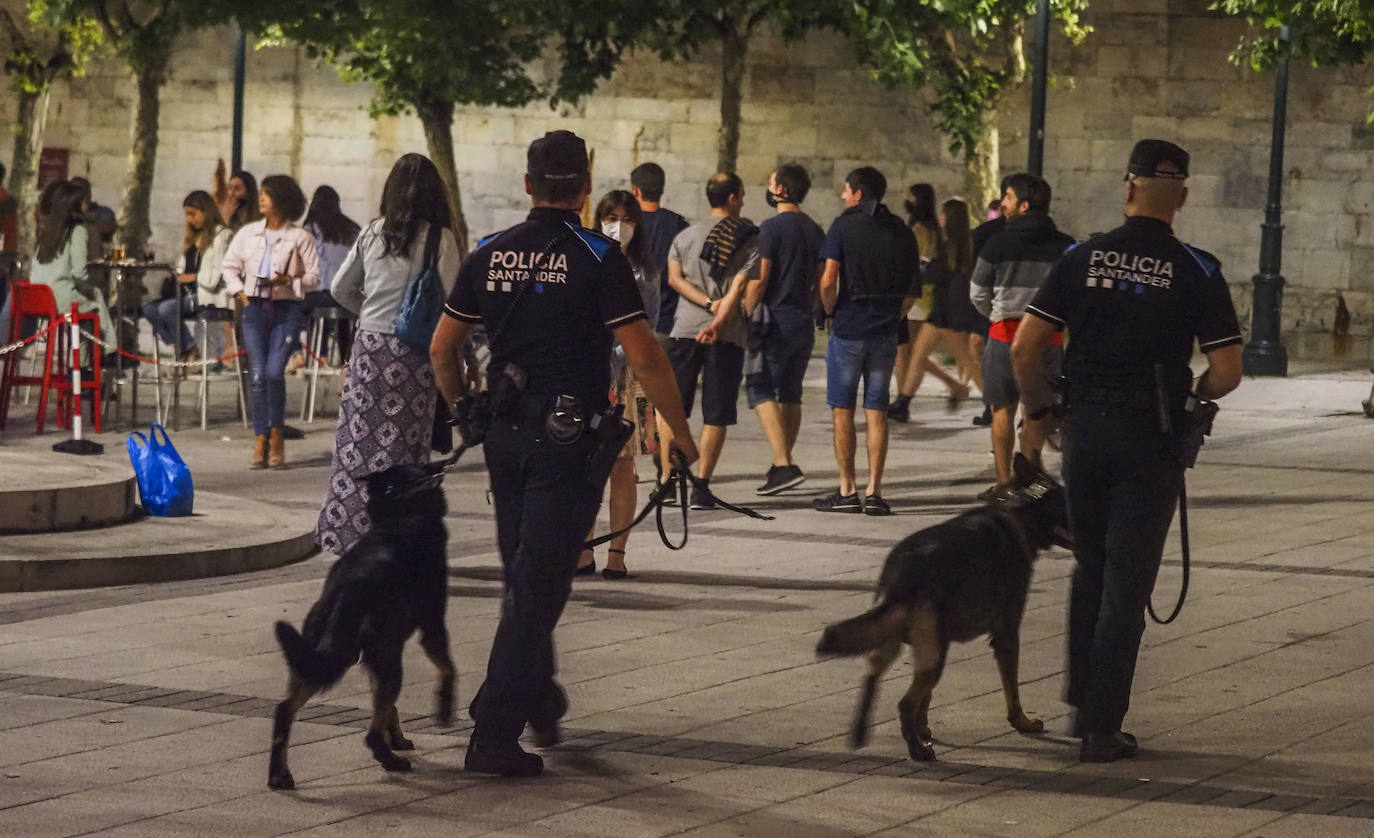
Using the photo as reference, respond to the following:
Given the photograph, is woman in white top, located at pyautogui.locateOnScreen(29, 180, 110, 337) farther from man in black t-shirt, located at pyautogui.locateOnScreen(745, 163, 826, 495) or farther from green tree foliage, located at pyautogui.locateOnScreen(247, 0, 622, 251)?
green tree foliage, located at pyautogui.locateOnScreen(247, 0, 622, 251)

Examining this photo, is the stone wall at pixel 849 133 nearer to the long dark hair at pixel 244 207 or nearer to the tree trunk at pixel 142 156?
the tree trunk at pixel 142 156

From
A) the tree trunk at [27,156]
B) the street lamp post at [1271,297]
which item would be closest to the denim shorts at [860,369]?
the street lamp post at [1271,297]

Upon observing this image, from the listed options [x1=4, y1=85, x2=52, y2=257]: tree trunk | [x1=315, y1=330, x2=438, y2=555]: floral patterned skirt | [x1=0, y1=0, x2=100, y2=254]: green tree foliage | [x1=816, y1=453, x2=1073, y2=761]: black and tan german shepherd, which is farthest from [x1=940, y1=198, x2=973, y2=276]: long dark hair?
[x1=4, y1=85, x2=52, y2=257]: tree trunk

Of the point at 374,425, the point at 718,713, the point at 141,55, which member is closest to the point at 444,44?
the point at 141,55

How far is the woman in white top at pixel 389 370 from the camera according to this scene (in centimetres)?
908

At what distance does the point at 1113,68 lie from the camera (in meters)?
24.3

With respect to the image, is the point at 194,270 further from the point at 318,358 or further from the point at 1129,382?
the point at 1129,382

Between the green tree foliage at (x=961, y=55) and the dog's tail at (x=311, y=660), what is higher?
the green tree foliage at (x=961, y=55)

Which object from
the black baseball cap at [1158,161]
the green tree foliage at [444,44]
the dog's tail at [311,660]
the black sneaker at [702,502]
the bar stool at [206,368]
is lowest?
the black sneaker at [702,502]

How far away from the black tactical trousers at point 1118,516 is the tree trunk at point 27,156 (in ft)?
70.9

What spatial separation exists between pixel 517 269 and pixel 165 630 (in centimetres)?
285

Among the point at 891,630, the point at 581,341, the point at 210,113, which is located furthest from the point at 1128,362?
the point at 210,113

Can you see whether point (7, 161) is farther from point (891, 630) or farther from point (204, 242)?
point (891, 630)

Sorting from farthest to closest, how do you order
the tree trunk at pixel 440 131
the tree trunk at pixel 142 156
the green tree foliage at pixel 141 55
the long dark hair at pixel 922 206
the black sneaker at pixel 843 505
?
the tree trunk at pixel 142 156 → the tree trunk at pixel 440 131 → the green tree foliage at pixel 141 55 → the long dark hair at pixel 922 206 → the black sneaker at pixel 843 505
